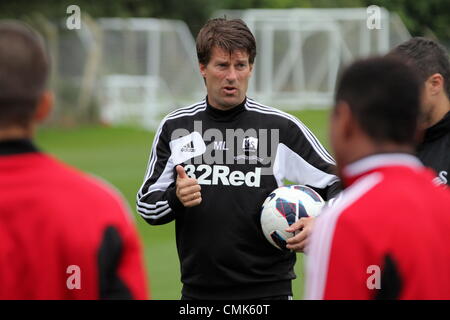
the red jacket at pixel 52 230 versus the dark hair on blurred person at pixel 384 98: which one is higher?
the dark hair on blurred person at pixel 384 98

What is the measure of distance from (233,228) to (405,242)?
256 centimetres

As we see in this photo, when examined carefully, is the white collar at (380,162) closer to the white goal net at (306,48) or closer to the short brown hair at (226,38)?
the short brown hair at (226,38)

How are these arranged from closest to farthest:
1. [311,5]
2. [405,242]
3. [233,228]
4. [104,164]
Answer: [405,242]
[233,228]
[104,164]
[311,5]

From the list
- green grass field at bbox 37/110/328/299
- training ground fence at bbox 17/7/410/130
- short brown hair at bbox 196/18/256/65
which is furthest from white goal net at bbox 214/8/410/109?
short brown hair at bbox 196/18/256/65

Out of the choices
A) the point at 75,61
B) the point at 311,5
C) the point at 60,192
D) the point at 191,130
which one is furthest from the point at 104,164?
the point at 311,5

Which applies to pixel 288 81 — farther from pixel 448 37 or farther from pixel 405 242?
pixel 405 242

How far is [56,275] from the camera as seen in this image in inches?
114

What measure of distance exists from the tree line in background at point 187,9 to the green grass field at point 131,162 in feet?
13.0

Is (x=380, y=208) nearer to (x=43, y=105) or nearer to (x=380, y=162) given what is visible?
(x=380, y=162)

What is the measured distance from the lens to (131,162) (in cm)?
2180

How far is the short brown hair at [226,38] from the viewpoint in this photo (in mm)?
5645
